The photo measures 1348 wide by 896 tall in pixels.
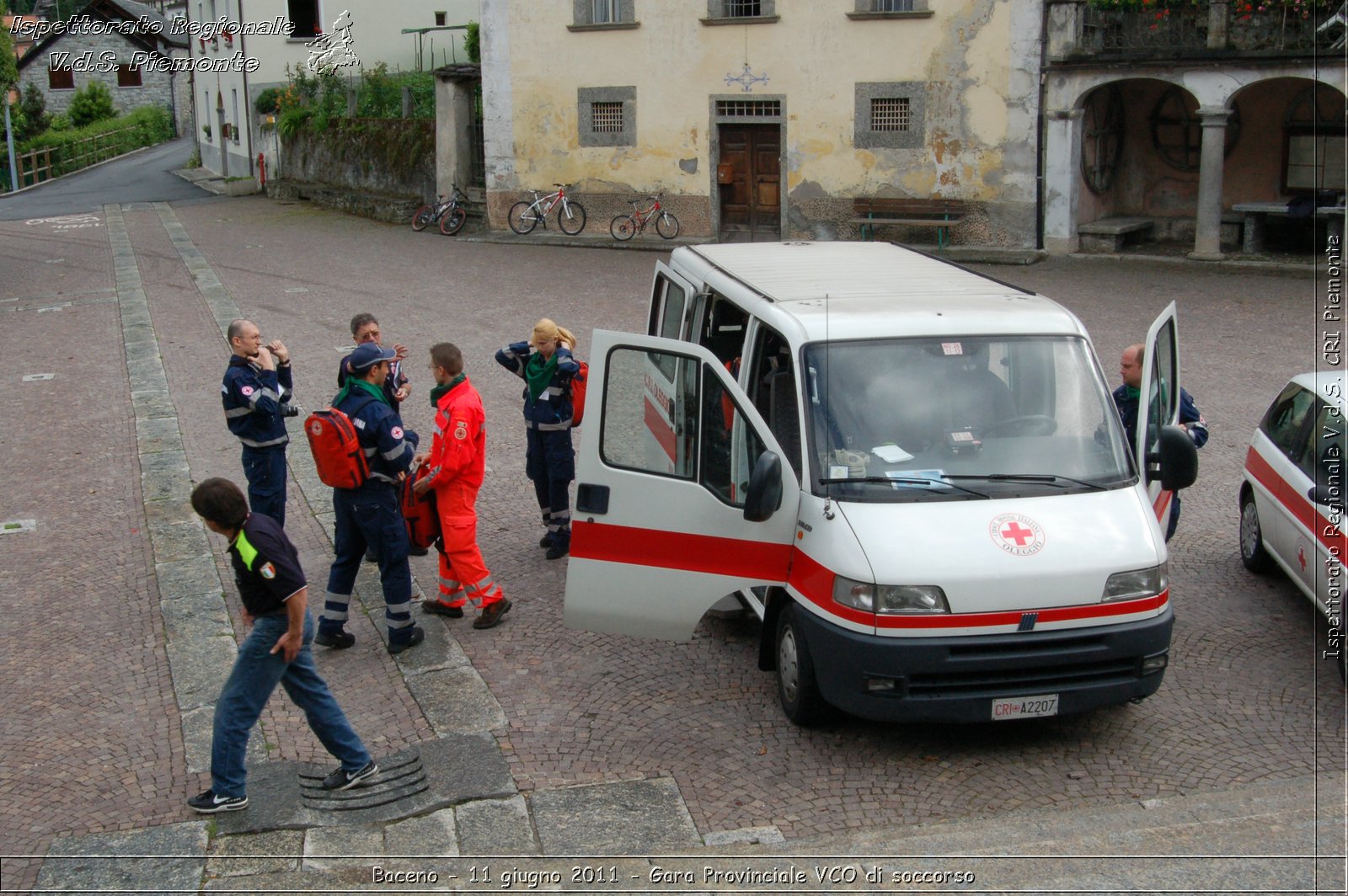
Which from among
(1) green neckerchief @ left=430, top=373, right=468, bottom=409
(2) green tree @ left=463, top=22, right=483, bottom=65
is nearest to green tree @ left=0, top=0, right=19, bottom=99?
(2) green tree @ left=463, top=22, right=483, bottom=65

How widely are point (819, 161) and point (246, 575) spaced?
20.4 metres

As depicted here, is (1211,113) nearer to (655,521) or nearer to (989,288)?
(989,288)

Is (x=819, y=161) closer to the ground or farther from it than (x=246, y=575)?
farther from it

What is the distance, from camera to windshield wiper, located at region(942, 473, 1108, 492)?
6375 millimetres

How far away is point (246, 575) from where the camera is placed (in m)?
5.62

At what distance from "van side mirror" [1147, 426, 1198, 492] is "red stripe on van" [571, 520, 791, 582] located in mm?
1948

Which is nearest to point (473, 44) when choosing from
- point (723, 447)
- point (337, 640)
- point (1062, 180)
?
point (1062, 180)

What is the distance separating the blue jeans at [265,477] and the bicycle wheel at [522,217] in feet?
62.7

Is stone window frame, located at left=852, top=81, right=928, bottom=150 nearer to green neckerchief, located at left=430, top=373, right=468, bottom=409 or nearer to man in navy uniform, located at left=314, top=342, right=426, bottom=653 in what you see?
green neckerchief, located at left=430, top=373, right=468, bottom=409

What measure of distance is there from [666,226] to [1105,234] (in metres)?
8.19

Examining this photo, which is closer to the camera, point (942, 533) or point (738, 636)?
point (942, 533)

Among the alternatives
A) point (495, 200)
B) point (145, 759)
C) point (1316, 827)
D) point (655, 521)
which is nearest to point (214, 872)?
point (145, 759)

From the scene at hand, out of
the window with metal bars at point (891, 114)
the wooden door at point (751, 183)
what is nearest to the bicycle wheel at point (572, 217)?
the wooden door at point (751, 183)

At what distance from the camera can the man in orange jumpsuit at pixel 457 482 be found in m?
7.69
